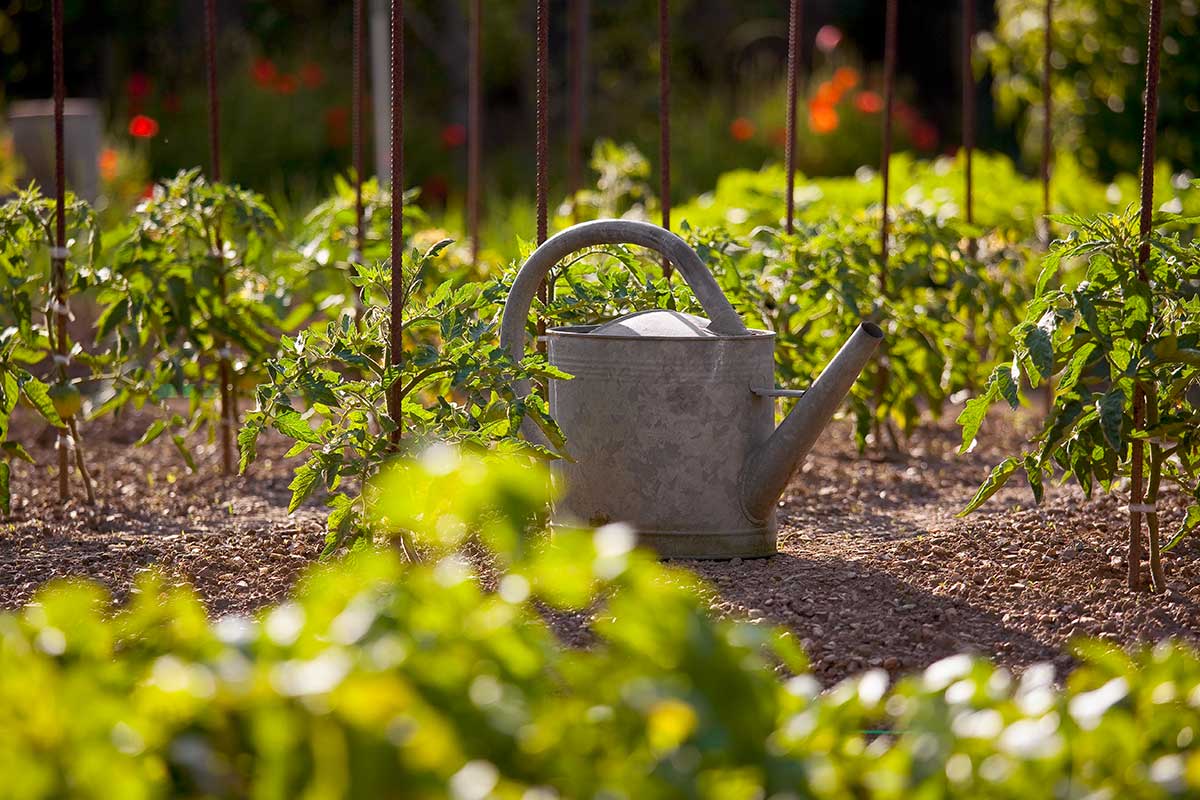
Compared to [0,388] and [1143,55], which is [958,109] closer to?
[1143,55]

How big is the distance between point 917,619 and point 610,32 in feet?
Answer: 30.0

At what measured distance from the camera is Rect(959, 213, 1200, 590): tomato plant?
2.18 metres

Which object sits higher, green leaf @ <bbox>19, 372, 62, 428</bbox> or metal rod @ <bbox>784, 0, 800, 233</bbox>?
metal rod @ <bbox>784, 0, 800, 233</bbox>

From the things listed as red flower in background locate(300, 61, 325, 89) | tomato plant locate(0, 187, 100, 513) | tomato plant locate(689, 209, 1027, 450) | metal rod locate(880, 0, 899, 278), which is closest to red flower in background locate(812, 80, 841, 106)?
red flower in background locate(300, 61, 325, 89)

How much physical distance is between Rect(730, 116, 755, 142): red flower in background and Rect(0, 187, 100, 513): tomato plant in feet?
19.6

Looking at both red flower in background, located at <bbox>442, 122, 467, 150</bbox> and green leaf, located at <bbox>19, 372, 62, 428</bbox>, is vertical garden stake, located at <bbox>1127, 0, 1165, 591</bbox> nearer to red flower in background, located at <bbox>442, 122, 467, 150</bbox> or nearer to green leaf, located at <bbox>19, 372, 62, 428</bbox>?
green leaf, located at <bbox>19, 372, 62, 428</bbox>

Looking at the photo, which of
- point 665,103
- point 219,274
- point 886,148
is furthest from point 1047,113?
point 219,274

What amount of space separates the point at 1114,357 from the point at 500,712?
152 cm

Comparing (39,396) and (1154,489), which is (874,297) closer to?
(1154,489)

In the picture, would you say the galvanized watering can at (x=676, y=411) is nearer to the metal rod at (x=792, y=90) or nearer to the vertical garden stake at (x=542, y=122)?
the vertical garden stake at (x=542, y=122)

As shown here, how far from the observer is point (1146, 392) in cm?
228

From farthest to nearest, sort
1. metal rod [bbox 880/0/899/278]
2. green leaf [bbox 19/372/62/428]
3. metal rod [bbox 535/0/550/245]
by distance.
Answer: metal rod [bbox 880/0/899/278] < metal rod [bbox 535/0/550/245] < green leaf [bbox 19/372/62/428]

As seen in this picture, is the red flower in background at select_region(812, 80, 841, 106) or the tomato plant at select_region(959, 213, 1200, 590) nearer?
the tomato plant at select_region(959, 213, 1200, 590)

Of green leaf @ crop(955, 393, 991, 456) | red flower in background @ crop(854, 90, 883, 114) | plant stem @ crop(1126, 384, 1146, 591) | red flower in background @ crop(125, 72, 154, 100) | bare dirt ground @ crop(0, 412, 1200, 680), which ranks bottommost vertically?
bare dirt ground @ crop(0, 412, 1200, 680)
